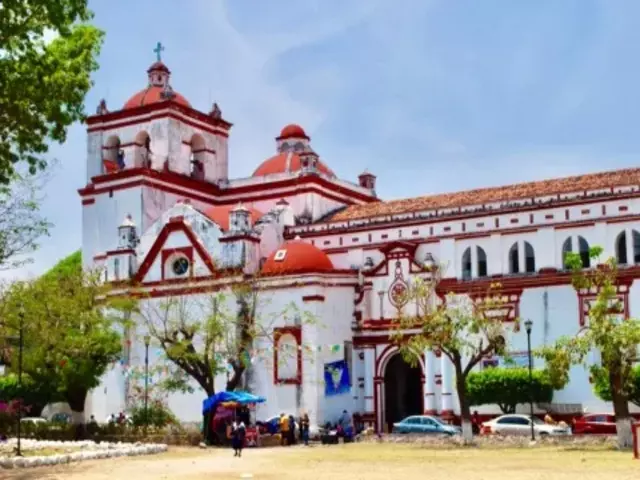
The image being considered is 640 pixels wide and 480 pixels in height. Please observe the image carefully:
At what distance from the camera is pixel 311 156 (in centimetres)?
5391

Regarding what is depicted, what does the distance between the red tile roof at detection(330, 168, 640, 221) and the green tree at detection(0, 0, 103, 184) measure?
82.0 ft

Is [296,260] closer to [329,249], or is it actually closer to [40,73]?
[329,249]

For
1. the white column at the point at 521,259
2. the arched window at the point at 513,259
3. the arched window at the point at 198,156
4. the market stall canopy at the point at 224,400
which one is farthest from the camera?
the arched window at the point at 198,156

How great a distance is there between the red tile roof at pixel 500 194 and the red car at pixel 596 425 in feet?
33.1

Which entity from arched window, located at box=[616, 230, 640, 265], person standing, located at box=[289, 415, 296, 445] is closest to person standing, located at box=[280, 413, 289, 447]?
person standing, located at box=[289, 415, 296, 445]

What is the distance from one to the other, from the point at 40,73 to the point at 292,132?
118 ft

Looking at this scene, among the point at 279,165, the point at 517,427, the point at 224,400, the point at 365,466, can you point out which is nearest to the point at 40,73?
the point at 365,466

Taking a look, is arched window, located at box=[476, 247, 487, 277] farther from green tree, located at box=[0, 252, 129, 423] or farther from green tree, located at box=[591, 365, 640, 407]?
green tree, located at box=[0, 252, 129, 423]

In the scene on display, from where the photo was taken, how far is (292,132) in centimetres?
5916

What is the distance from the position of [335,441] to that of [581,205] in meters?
14.5

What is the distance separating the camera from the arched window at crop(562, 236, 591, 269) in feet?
144

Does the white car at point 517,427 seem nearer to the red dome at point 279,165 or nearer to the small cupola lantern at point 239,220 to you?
the small cupola lantern at point 239,220

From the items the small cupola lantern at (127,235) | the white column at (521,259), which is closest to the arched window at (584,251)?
the white column at (521,259)

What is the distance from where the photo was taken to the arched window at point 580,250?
4391 centimetres
